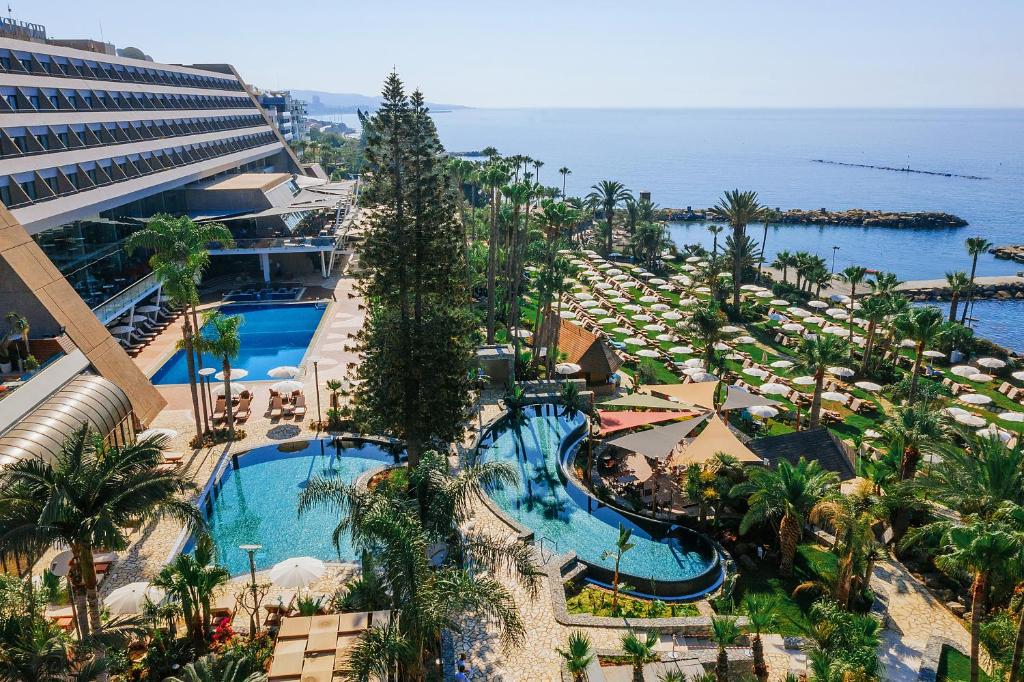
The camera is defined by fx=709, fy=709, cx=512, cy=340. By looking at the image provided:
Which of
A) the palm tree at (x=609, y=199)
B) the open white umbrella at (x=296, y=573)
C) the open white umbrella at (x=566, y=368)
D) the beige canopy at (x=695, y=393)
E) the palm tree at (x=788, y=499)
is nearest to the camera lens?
the open white umbrella at (x=296, y=573)

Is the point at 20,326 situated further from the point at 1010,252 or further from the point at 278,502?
the point at 1010,252

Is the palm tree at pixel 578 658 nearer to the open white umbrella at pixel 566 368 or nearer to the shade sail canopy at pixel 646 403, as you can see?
the shade sail canopy at pixel 646 403

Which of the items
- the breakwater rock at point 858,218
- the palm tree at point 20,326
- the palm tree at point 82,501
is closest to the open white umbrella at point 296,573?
the palm tree at point 82,501

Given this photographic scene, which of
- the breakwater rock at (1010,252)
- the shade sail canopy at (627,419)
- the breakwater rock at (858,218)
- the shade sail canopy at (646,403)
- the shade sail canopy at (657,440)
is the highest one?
the shade sail canopy at (657,440)

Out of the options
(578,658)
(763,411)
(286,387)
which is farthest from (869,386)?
(286,387)

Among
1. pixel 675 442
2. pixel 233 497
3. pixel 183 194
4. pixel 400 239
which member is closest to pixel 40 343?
pixel 233 497

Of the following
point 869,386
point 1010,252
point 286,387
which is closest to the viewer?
point 286,387

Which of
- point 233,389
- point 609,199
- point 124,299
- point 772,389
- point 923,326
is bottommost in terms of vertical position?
point 772,389
